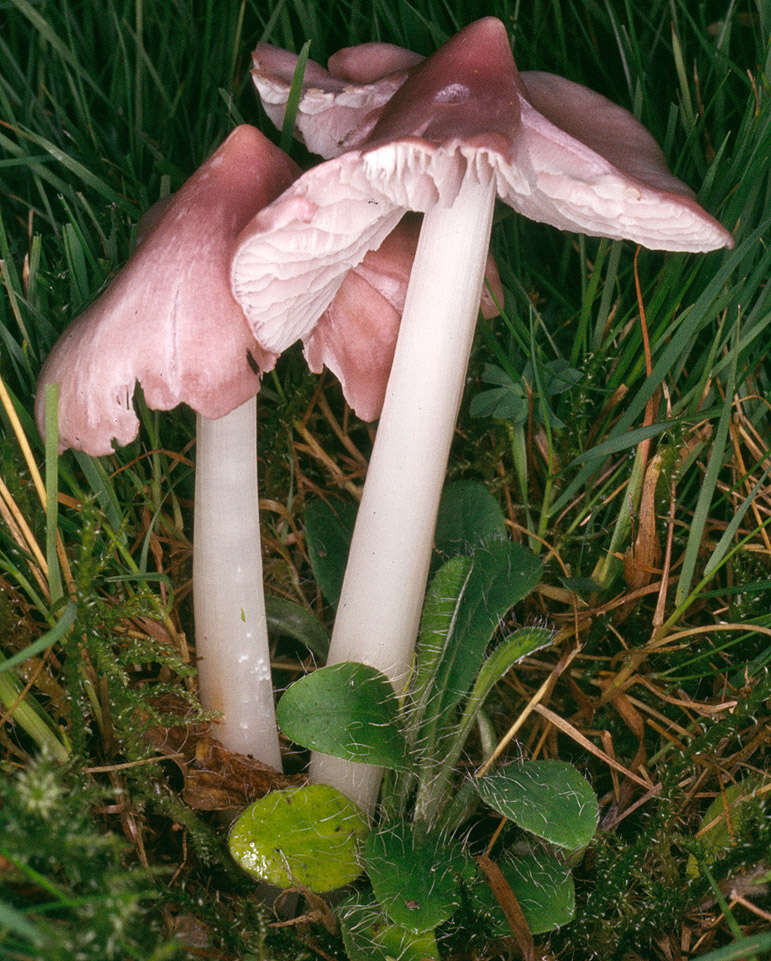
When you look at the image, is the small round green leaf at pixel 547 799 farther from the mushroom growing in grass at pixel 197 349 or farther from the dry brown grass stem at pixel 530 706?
the mushroom growing in grass at pixel 197 349

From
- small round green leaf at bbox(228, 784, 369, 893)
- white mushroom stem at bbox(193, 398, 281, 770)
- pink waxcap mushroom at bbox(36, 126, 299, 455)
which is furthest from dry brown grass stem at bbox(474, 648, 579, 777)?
pink waxcap mushroom at bbox(36, 126, 299, 455)

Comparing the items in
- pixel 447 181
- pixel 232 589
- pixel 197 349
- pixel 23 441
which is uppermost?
pixel 447 181

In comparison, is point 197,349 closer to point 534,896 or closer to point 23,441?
point 23,441

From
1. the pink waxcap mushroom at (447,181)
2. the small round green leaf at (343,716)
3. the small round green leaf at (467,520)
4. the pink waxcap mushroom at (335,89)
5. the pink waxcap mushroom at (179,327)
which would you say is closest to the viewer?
the pink waxcap mushroom at (447,181)

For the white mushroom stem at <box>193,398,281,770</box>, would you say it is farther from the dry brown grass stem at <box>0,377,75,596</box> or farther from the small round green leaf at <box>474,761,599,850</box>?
the small round green leaf at <box>474,761,599,850</box>

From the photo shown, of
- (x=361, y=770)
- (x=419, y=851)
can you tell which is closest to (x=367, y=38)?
(x=361, y=770)

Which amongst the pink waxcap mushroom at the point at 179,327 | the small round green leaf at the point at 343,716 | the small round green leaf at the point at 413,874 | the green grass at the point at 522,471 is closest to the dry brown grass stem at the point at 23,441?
the green grass at the point at 522,471

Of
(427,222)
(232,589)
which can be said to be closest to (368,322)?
(427,222)
